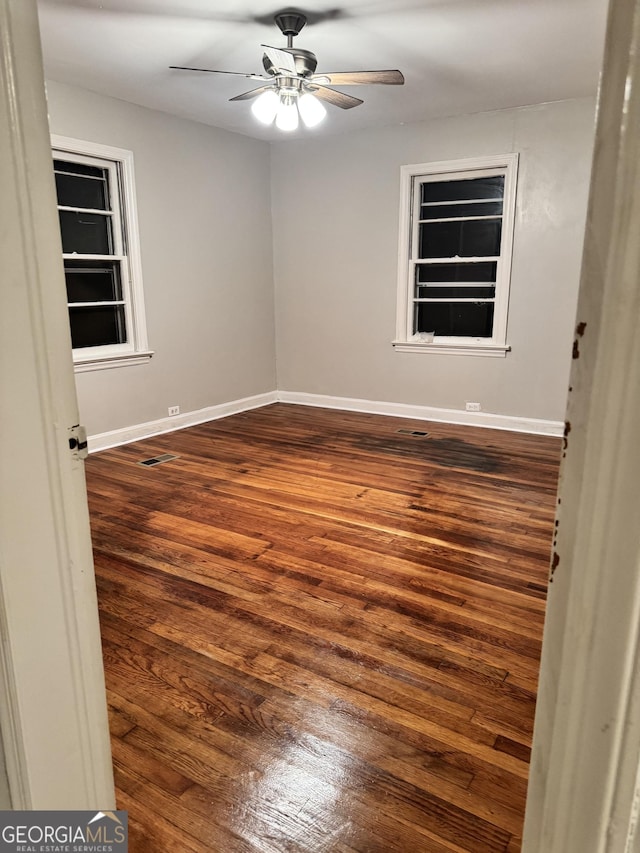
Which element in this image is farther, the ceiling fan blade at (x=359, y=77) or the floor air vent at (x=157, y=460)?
the floor air vent at (x=157, y=460)

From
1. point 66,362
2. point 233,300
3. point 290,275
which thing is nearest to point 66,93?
point 233,300

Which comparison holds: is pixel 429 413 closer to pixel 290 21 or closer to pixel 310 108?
pixel 310 108

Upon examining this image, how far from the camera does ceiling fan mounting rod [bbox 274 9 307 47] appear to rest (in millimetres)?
3086

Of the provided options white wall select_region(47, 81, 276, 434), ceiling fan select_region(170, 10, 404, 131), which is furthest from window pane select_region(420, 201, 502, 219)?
ceiling fan select_region(170, 10, 404, 131)

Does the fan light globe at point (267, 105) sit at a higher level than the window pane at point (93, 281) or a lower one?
higher

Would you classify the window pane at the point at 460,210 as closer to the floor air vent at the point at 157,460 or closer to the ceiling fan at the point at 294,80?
the ceiling fan at the point at 294,80

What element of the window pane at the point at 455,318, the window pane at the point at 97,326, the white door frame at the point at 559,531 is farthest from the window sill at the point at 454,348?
the white door frame at the point at 559,531

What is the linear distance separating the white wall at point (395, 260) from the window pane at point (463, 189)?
0.80 ft

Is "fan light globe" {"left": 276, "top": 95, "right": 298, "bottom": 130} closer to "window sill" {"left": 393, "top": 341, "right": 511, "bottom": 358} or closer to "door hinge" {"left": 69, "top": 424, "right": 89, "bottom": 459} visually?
"window sill" {"left": 393, "top": 341, "right": 511, "bottom": 358}

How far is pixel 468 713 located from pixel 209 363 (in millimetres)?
4484

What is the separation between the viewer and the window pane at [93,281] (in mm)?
4508

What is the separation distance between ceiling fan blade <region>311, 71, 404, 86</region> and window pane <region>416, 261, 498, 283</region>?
226 centimetres

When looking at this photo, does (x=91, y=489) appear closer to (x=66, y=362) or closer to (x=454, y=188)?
(x=66, y=362)

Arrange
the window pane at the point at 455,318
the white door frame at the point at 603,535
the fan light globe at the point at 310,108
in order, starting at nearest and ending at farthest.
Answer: the white door frame at the point at 603,535
the fan light globe at the point at 310,108
the window pane at the point at 455,318
